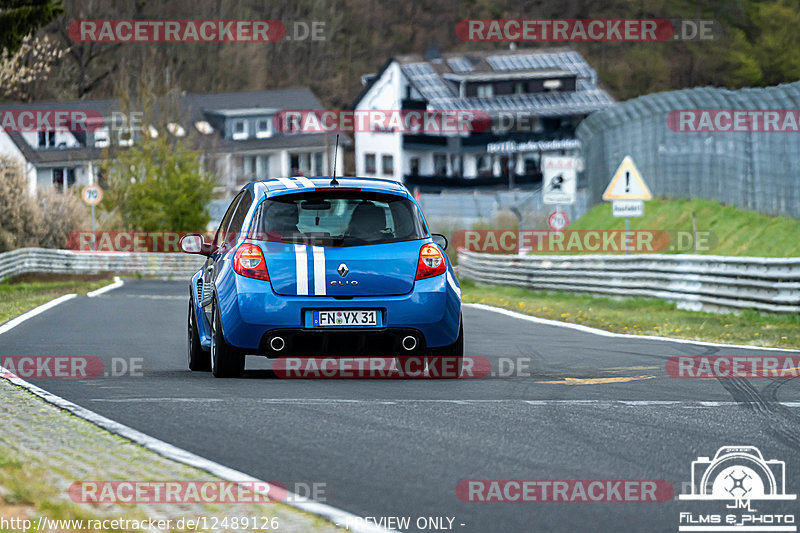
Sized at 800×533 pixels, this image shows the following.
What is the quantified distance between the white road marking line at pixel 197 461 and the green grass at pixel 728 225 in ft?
66.9

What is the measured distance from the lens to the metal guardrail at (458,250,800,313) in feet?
56.8

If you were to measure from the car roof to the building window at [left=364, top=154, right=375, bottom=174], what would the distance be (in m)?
85.4

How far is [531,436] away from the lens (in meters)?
7.10

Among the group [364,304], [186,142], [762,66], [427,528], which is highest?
[762,66]

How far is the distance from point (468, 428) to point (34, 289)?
86.5 feet

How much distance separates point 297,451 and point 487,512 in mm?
1533

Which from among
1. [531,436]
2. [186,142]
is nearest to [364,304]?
[531,436]

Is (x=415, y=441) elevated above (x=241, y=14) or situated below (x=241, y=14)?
below

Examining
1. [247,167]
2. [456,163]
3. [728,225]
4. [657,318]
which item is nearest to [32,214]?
[728,225]

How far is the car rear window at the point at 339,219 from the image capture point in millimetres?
9812

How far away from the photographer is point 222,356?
393 inches

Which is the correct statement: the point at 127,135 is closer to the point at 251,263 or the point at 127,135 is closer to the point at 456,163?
the point at 456,163

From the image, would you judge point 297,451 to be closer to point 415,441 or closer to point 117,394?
point 415,441

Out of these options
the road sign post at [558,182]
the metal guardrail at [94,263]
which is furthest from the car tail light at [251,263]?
the metal guardrail at [94,263]
